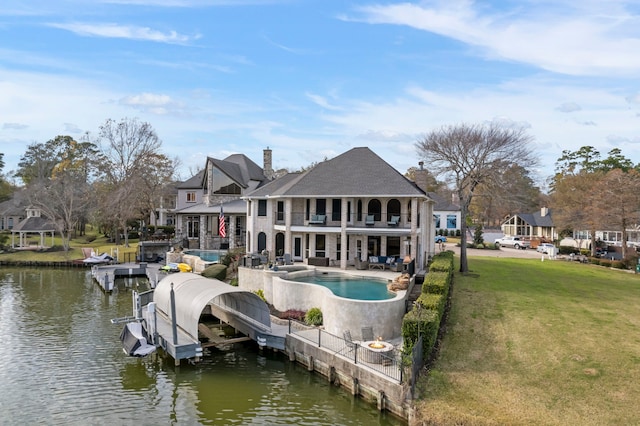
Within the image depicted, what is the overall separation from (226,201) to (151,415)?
3349 cm

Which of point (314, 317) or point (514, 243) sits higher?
point (514, 243)

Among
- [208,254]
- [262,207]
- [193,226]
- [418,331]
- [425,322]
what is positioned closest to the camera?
[418,331]

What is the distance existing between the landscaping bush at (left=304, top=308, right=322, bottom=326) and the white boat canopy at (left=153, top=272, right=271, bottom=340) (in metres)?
2.15

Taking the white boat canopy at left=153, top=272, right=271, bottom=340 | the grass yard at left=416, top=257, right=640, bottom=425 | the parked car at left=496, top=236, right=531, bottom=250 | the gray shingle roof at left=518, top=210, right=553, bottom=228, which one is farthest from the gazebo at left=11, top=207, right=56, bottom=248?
the gray shingle roof at left=518, top=210, right=553, bottom=228

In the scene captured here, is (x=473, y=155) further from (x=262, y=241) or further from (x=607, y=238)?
(x=607, y=238)

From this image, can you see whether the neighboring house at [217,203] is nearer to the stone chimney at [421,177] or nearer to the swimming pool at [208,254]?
the swimming pool at [208,254]

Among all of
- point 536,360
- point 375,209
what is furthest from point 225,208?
point 536,360

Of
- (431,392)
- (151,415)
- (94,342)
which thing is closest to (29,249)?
(94,342)

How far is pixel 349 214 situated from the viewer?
32031mm

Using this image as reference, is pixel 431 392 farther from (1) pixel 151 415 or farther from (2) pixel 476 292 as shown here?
(2) pixel 476 292

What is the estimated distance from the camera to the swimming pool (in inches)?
1537

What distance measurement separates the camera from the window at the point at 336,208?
3250cm

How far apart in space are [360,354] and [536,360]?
662 cm

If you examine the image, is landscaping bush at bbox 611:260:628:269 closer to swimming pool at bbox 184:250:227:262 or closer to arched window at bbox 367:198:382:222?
arched window at bbox 367:198:382:222
